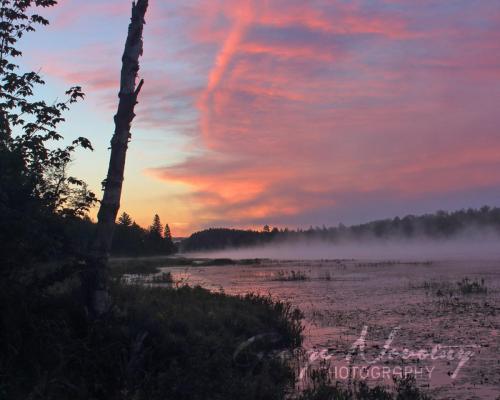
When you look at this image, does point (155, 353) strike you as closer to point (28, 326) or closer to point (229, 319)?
point (28, 326)

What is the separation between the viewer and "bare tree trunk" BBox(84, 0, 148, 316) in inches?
428

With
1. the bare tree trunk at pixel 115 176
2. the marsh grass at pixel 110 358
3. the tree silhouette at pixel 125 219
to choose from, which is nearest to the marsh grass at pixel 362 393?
the marsh grass at pixel 110 358

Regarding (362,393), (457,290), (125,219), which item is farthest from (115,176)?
(125,219)

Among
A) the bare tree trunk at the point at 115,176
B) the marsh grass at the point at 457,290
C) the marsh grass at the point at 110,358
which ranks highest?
the bare tree trunk at the point at 115,176

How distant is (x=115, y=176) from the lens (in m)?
11.4

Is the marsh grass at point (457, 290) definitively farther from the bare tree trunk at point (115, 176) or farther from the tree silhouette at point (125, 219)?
the tree silhouette at point (125, 219)

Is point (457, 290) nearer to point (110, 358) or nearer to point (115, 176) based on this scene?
point (115, 176)

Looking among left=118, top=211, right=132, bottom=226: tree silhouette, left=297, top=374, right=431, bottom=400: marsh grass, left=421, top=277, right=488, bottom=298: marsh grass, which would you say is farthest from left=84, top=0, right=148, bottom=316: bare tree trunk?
left=118, top=211, right=132, bottom=226: tree silhouette

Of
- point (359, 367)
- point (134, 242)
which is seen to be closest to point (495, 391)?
point (359, 367)

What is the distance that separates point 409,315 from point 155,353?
45.7 feet

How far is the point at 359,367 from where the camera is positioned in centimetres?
1329

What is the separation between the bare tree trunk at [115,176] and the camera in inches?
428

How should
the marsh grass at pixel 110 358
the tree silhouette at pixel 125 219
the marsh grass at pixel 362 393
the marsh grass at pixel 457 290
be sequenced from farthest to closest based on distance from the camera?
1. the tree silhouette at pixel 125 219
2. the marsh grass at pixel 457 290
3. the marsh grass at pixel 362 393
4. the marsh grass at pixel 110 358

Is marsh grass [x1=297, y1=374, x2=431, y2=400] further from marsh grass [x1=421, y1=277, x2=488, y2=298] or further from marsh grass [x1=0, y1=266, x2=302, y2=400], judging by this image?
marsh grass [x1=421, y1=277, x2=488, y2=298]
